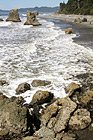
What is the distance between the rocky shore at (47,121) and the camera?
3830mm

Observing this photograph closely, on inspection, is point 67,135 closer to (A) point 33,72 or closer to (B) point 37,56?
(A) point 33,72

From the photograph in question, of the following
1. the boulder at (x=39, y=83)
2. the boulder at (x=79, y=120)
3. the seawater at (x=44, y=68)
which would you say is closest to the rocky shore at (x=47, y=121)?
the boulder at (x=79, y=120)

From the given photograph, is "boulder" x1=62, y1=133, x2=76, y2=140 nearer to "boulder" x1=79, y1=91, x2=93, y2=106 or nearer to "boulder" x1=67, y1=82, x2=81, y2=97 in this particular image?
"boulder" x1=79, y1=91, x2=93, y2=106

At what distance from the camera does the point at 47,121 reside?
4.34 m

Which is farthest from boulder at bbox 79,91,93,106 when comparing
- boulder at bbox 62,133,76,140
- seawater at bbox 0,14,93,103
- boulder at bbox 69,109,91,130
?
boulder at bbox 62,133,76,140

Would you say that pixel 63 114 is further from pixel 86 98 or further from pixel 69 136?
pixel 86 98

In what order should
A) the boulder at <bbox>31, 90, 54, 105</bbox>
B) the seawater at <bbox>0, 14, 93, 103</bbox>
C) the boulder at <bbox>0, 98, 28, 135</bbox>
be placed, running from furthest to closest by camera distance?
the seawater at <bbox>0, 14, 93, 103</bbox>, the boulder at <bbox>31, 90, 54, 105</bbox>, the boulder at <bbox>0, 98, 28, 135</bbox>

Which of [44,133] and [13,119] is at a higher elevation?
[13,119]

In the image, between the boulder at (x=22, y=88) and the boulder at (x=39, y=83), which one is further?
the boulder at (x=39, y=83)

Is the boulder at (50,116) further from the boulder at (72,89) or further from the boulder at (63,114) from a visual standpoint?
the boulder at (72,89)

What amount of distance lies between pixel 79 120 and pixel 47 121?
3.03 feet

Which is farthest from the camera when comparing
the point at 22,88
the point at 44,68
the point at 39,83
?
the point at 44,68

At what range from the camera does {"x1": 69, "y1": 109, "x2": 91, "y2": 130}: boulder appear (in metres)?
4.28

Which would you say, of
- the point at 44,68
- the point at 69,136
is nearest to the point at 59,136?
the point at 69,136
